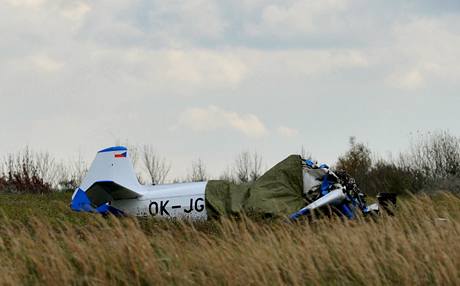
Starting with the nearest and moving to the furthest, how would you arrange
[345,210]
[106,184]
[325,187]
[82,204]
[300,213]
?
[300,213] < [345,210] < [325,187] < [82,204] < [106,184]

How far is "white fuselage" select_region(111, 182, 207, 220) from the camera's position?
41.7ft

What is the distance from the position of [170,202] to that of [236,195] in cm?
105

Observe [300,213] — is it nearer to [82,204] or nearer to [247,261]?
[82,204]

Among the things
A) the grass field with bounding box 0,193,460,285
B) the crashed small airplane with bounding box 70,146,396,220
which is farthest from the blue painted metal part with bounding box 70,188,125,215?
the grass field with bounding box 0,193,460,285

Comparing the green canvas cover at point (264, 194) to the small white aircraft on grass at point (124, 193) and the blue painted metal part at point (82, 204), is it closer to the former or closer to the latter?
the small white aircraft on grass at point (124, 193)

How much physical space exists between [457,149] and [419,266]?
30578 mm

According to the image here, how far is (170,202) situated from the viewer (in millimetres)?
12891

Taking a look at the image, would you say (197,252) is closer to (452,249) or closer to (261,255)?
(261,255)

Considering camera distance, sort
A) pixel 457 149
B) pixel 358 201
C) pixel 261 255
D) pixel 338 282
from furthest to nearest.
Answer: pixel 457 149, pixel 358 201, pixel 261 255, pixel 338 282

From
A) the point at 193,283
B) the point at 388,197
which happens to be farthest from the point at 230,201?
the point at 193,283

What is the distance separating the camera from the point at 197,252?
7.97 meters

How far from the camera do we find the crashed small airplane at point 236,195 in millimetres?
12414

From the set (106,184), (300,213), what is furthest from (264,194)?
(106,184)

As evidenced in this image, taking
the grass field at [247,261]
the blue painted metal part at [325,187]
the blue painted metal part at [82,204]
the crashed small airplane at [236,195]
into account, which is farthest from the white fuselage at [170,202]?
the grass field at [247,261]
